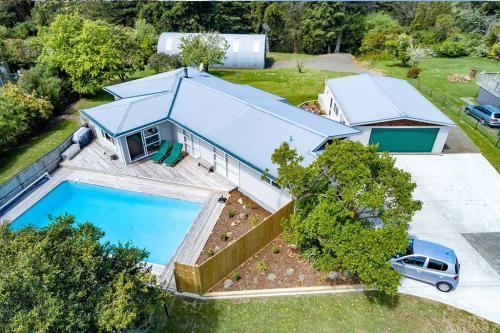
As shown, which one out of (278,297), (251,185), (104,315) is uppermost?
(104,315)

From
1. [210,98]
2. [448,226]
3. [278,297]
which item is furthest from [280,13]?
[278,297]

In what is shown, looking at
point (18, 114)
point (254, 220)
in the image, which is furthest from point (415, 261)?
point (18, 114)

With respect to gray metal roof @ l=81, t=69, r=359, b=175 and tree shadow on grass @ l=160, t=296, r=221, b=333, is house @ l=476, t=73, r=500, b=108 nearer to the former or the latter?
gray metal roof @ l=81, t=69, r=359, b=175

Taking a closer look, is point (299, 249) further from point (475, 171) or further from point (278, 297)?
point (475, 171)

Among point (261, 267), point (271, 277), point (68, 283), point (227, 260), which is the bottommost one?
point (271, 277)

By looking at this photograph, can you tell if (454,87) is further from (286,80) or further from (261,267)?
(261,267)
